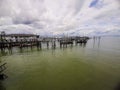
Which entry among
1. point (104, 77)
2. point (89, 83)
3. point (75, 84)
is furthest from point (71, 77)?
point (104, 77)

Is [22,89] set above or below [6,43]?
below

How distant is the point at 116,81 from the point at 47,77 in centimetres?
915

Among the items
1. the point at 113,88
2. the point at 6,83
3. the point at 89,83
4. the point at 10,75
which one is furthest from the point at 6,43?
the point at 113,88

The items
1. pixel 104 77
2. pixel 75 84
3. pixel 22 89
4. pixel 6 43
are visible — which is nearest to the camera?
pixel 22 89

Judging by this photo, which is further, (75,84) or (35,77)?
(35,77)

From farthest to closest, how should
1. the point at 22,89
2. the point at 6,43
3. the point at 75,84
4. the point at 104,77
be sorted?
the point at 6,43 → the point at 104,77 → the point at 75,84 → the point at 22,89

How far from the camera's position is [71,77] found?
12625mm

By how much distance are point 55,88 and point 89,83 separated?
425cm

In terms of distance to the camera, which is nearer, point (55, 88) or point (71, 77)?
point (55, 88)

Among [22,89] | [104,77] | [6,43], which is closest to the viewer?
[22,89]

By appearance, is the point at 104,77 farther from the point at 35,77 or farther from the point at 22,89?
the point at 22,89

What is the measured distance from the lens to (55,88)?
10094mm

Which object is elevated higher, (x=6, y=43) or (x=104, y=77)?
(x=6, y=43)

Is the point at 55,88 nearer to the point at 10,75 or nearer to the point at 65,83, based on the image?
the point at 65,83
